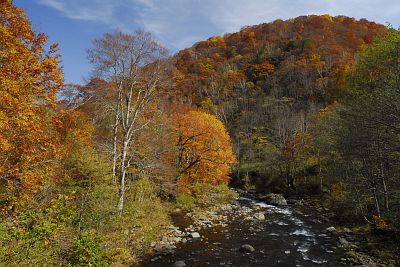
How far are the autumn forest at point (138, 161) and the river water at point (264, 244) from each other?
0.86 m

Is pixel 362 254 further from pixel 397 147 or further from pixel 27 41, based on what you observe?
pixel 27 41

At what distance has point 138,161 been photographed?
881 inches

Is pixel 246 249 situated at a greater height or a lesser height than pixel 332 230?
greater

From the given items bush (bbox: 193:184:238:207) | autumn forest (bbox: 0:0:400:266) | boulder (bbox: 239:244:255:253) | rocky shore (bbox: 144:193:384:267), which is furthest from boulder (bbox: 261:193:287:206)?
boulder (bbox: 239:244:255:253)

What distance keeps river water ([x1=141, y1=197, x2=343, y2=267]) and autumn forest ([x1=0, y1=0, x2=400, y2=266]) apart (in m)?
0.86

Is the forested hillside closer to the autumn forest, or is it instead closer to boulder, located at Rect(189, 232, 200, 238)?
the autumn forest

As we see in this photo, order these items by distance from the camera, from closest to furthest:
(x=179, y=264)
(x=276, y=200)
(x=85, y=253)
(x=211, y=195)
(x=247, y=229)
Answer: (x=85, y=253)
(x=179, y=264)
(x=247, y=229)
(x=211, y=195)
(x=276, y=200)

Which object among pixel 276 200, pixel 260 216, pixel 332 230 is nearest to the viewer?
pixel 332 230

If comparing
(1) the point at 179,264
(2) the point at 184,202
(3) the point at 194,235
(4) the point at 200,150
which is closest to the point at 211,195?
(2) the point at 184,202

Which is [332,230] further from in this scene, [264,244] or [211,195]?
[211,195]

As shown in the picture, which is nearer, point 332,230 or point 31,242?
point 31,242

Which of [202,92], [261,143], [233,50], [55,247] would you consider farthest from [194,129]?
[233,50]

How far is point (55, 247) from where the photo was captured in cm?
1087

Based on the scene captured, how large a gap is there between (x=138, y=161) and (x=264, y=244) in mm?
10252
